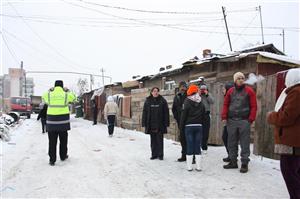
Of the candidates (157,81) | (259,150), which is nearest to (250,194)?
(259,150)

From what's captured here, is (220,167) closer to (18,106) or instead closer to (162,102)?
(162,102)

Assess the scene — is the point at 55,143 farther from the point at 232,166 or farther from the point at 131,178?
the point at 232,166

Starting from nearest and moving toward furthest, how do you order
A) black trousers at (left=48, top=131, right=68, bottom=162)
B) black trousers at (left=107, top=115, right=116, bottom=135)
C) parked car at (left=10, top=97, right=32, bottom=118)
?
black trousers at (left=48, top=131, right=68, bottom=162) < black trousers at (left=107, top=115, right=116, bottom=135) < parked car at (left=10, top=97, right=32, bottom=118)

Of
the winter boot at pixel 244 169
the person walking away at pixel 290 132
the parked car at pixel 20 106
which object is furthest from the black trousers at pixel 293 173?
the parked car at pixel 20 106

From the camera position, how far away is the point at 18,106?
30.4 meters

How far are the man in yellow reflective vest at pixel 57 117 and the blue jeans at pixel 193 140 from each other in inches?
109

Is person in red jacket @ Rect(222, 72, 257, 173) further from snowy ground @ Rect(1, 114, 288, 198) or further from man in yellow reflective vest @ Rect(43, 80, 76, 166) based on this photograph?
man in yellow reflective vest @ Rect(43, 80, 76, 166)

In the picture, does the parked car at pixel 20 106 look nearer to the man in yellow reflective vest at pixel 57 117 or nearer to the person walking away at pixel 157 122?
the man in yellow reflective vest at pixel 57 117

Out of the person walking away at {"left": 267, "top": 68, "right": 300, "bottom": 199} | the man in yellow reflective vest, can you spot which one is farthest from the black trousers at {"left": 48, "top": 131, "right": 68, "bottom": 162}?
the person walking away at {"left": 267, "top": 68, "right": 300, "bottom": 199}

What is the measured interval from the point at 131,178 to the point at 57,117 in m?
2.44

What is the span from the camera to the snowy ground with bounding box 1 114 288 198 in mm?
4750

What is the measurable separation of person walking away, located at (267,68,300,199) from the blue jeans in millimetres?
2575

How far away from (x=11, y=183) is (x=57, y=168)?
4.15ft

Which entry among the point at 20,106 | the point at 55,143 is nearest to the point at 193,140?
the point at 55,143
